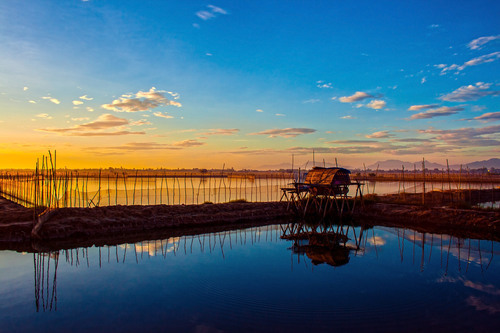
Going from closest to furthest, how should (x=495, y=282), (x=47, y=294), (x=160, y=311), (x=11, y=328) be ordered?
(x=11, y=328) → (x=160, y=311) → (x=47, y=294) → (x=495, y=282)

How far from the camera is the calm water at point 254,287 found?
5855mm

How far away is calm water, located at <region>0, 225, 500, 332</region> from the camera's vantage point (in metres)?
5.86

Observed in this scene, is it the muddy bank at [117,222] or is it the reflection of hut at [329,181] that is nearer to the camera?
the muddy bank at [117,222]

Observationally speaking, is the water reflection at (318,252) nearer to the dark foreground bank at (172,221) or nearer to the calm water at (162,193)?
the dark foreground bank at (172,221)

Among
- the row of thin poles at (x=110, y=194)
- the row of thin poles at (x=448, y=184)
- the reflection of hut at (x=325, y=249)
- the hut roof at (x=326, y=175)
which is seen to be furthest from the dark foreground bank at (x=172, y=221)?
the reflection of hut at (x=325, y=249)

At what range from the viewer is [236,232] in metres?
14.2

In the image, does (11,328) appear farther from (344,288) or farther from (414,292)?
(414,292)

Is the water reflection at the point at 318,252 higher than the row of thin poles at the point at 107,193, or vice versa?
the row of thin poles at the point at 107,193

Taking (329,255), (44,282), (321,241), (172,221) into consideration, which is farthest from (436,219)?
(44,282)

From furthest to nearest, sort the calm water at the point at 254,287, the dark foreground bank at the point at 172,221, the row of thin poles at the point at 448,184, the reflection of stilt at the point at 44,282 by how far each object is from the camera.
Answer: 1. the row of thin poles at the point at 448,184
2. the dark foreground bank at the point at 172,221
3. the reflection of stilt at the point at 44,282
4. the calm water at the point at 254,287

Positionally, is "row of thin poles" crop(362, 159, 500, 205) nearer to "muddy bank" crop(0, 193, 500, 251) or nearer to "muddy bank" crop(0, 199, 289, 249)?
"muddy bank" crop(0, 193, 500, 251)

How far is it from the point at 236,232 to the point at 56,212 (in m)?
7.35

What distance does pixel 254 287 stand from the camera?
759 cm

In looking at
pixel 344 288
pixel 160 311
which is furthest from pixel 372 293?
pixel 160 311
